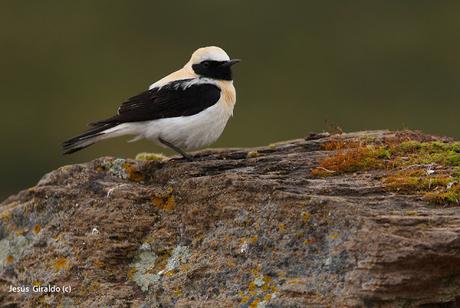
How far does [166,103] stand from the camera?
13.6m

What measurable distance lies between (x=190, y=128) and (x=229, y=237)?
316cm

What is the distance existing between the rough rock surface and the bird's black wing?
1036 millimetres

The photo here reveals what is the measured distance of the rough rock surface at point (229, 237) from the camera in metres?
9.44

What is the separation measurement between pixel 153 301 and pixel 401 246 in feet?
8.49

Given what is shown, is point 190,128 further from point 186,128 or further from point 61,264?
point 61,264

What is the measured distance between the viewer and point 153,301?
1054cm

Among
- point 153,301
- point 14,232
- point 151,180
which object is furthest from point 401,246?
point 14,232

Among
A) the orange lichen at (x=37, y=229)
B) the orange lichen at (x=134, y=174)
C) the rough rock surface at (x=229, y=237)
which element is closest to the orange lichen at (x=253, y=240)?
the rough rock surface at (x=229, y=237)

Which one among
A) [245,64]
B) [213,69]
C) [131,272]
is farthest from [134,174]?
[245,64]

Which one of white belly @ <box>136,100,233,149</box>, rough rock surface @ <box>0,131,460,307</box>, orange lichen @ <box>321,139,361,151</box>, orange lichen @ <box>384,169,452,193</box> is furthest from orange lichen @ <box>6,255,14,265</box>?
orange lichen @ <box>384,169,452,193</box>

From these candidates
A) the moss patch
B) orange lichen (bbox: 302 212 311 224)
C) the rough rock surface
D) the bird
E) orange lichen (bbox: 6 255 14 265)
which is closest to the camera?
the rough rock surface

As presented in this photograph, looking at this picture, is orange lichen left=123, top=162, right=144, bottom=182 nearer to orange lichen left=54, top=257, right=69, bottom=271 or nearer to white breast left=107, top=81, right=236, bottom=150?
white breast left=107, top=81, right=236, bottom=150

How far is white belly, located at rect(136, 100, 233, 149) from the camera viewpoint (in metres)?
13.5

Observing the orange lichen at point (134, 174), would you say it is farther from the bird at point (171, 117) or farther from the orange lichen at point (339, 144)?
the orange lichen at point (339, 144)
